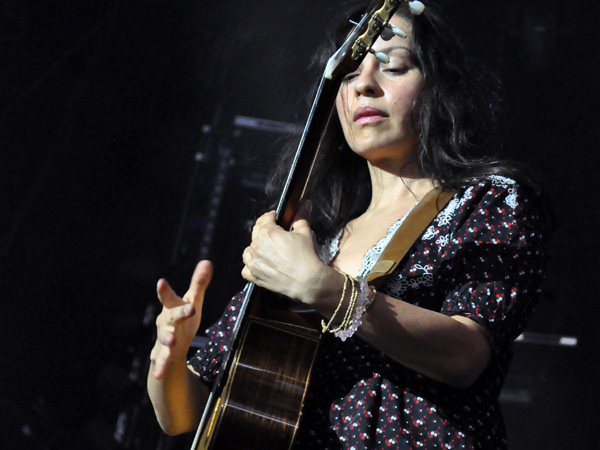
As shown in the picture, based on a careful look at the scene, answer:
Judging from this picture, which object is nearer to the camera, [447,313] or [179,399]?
[447,313]

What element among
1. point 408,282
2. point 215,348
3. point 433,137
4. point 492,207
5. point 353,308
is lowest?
point 215,348

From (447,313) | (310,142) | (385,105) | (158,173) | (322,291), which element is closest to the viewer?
(322,291)

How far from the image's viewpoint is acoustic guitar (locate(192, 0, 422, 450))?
1.36 m

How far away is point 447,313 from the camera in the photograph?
53.2 inches

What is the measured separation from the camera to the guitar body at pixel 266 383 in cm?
136

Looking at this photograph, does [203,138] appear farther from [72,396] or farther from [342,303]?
[342,303]

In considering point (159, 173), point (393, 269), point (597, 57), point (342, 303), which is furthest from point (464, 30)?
point (342, 303)

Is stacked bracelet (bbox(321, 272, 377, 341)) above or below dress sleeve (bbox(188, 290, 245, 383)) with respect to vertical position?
above

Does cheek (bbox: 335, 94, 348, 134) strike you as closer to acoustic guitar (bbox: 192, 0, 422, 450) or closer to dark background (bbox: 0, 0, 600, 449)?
acoustic guitar (bbox: 192, 0, 422, 450)

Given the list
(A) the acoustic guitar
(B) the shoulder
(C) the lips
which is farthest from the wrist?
(C) the lips

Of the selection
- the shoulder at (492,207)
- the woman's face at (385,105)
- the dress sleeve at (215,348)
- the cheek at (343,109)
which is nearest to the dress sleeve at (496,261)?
the shoulder at (492,207)

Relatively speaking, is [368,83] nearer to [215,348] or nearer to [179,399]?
[215,348]

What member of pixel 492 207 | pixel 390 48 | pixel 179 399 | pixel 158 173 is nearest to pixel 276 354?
pixel 179 399

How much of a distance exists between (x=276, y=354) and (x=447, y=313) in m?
0.32
